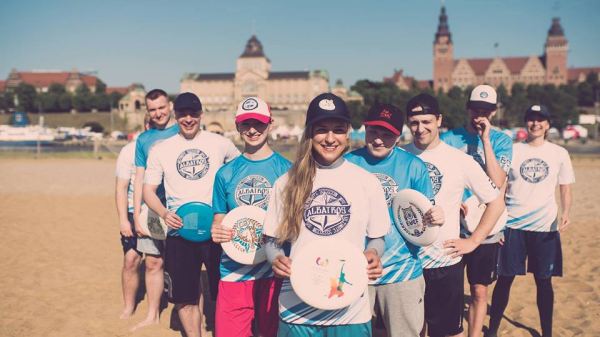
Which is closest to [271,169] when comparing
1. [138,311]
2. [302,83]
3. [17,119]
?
[138,311]

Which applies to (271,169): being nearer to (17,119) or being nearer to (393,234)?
(393,234)

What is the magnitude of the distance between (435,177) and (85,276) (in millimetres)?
6384

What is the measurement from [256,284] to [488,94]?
265 centimetres

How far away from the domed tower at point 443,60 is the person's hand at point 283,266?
131m

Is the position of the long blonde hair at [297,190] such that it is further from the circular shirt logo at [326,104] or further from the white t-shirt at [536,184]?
the white t-shirt at [536,184]

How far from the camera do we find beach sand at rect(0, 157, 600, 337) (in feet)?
18.5

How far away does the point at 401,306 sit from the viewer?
324cm

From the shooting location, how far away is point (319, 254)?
8.25ft

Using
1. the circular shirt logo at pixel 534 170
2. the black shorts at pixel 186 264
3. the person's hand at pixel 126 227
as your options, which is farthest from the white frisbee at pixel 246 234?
the circular shirt logo at pixel 534 170

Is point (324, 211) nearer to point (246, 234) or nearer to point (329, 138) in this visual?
point (329, 138)

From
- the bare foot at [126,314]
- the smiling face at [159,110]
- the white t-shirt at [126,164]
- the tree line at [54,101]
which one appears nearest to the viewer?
the smiling face at [159,110]

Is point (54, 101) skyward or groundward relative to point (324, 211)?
skyward

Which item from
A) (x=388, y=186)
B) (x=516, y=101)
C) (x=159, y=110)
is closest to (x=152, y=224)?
(x=159, y=110)

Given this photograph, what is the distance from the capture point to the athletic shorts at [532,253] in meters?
4.85
